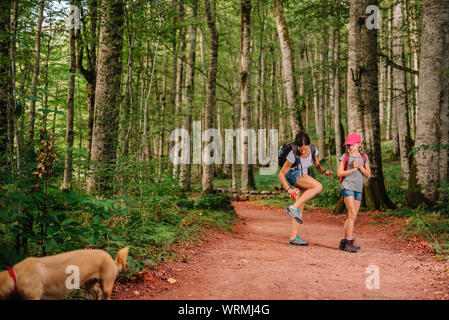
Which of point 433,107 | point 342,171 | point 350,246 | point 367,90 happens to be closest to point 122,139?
point 342,171

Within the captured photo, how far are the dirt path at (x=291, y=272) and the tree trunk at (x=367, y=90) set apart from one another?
3241 mm

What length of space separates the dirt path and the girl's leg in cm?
90

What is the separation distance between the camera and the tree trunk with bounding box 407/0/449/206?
28.7ft

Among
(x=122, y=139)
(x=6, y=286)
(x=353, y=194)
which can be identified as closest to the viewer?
(x=6, y=286)

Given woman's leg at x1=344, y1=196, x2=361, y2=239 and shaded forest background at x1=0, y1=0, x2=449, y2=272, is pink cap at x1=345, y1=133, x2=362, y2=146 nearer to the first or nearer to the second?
woman's leg at x1=344, y1=196, x2=361, y2=239

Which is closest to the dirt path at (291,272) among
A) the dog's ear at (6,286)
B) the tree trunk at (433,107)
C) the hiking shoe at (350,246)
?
the hiking shoe at (350,246)

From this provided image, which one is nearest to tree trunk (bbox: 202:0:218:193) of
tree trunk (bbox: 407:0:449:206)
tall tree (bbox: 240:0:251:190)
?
tall tree (bbox: 240:0:251:190)

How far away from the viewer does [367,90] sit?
10.6m

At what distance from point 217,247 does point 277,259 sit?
56.0 inches

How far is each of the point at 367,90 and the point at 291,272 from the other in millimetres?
8224

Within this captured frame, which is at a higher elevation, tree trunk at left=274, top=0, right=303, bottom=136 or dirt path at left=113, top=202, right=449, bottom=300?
tree trunk at left=274, top=0, right=303, bottom=136

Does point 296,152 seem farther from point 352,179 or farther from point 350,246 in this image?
point 350,246

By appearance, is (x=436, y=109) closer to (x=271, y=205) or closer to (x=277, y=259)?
(x=277, y=259)

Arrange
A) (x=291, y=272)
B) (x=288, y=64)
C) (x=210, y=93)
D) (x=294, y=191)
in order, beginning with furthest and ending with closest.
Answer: (x=288, y=64) < (x=210, y=93) < (x=294, y=191) < (x=291, y=272)
